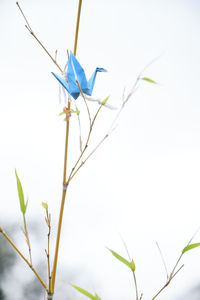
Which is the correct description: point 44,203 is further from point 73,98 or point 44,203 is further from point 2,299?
point 2,299

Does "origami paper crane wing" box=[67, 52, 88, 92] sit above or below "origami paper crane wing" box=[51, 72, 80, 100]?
above

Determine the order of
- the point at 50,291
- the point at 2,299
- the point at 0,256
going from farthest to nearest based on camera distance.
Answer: the point at 0,256, the point at 2,299, the point at 50,291

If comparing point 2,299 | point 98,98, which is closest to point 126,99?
point 98,98

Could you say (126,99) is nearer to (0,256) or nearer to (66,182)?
(66,182)

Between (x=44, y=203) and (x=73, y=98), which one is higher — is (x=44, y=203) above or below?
below

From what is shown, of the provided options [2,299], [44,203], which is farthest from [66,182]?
[2,299]

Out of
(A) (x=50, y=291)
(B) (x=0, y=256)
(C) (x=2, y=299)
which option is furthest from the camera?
(B) (x=0, y=256)

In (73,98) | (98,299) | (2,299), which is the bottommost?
(2,299)

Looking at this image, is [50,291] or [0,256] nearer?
[50,291]

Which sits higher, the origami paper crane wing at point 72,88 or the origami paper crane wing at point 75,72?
the origami paper crane wing at point 75,72
